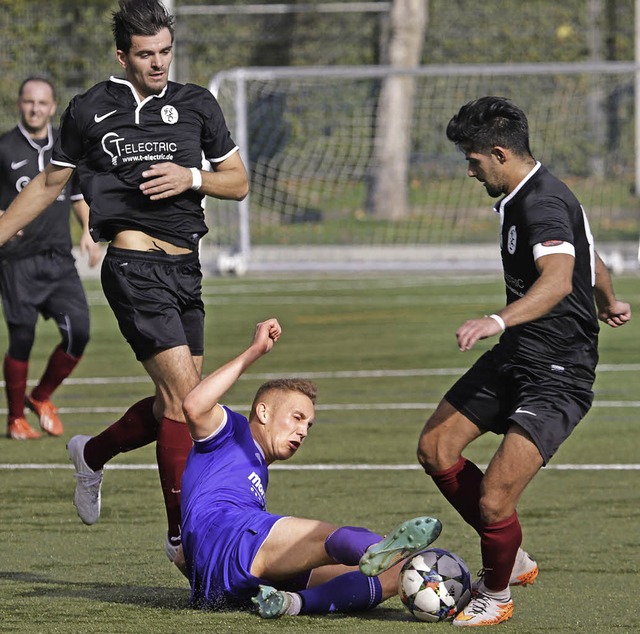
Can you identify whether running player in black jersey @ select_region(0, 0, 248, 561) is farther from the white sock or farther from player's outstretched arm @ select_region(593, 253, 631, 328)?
player's outstretched arm @ select_region(593, 253, 631, 328)

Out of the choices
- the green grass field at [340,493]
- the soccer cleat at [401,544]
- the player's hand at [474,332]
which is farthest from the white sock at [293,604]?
the player's hand at [474,332]

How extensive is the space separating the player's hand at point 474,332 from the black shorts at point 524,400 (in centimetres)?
56

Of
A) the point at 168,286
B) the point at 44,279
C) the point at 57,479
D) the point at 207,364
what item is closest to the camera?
the point at 168,286

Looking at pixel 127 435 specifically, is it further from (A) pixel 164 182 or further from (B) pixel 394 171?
(B) pixel 394 171

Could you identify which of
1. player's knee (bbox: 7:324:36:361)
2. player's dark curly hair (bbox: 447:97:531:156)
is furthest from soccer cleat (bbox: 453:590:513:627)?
player's knee (bbox: 7:324:36:361)

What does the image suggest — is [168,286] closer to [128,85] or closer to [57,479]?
[128,85]

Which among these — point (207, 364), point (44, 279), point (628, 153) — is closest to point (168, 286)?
point (44, 279)

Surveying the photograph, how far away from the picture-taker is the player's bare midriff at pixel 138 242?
6.20m

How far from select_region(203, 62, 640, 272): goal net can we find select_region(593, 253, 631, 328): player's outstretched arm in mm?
15095

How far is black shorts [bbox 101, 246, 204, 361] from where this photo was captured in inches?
240

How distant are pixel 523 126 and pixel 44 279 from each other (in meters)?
4.98

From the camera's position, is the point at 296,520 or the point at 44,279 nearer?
the point at 296,520

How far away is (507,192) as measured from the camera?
5.56 meters

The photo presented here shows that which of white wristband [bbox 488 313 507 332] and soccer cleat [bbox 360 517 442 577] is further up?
white wristband [bbox 488 313 507 332]
